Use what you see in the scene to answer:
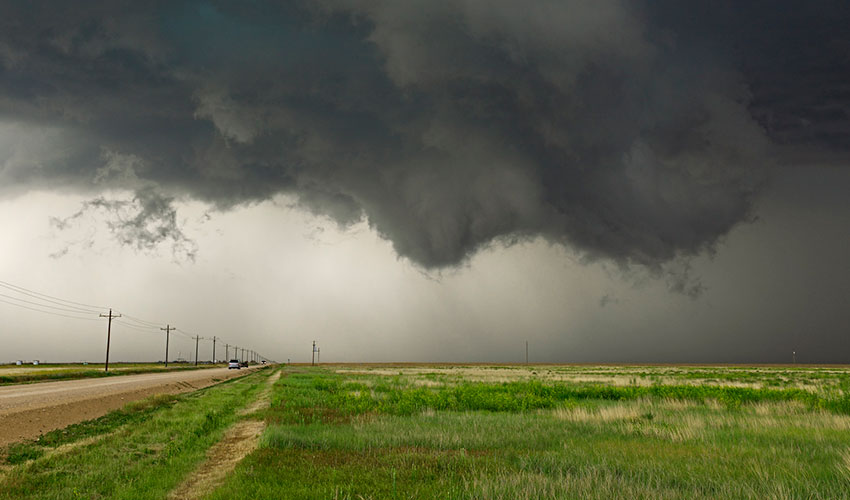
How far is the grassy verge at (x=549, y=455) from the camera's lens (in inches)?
347

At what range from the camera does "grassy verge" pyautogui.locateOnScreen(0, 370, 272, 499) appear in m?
9.56

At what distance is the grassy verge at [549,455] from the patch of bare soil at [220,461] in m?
0.47

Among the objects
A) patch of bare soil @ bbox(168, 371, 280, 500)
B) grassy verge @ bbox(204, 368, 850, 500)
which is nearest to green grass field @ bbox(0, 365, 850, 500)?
grassy verge @ bbox(204, 368, 850, 500)

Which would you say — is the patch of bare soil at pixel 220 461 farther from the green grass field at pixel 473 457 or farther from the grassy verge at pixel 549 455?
the grassy verge at pixel 549 455

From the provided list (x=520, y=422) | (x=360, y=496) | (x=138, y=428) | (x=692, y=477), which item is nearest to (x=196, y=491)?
(x=360, y=496)

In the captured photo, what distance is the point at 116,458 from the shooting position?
492 inches

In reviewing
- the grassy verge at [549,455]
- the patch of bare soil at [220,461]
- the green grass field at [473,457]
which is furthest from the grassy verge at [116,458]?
the grassy verge at [549,455]

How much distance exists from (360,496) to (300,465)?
125 inches

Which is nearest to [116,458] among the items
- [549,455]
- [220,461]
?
[220,461]

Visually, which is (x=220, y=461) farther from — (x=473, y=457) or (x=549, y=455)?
(x=549, y=455)

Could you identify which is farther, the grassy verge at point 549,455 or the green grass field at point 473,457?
the green grass field at point 473,457

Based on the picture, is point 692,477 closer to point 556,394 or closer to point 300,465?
point 300,465

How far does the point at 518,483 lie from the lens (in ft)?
29.2

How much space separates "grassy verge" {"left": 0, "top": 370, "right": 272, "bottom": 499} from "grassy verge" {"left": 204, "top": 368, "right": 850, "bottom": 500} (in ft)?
5.46
